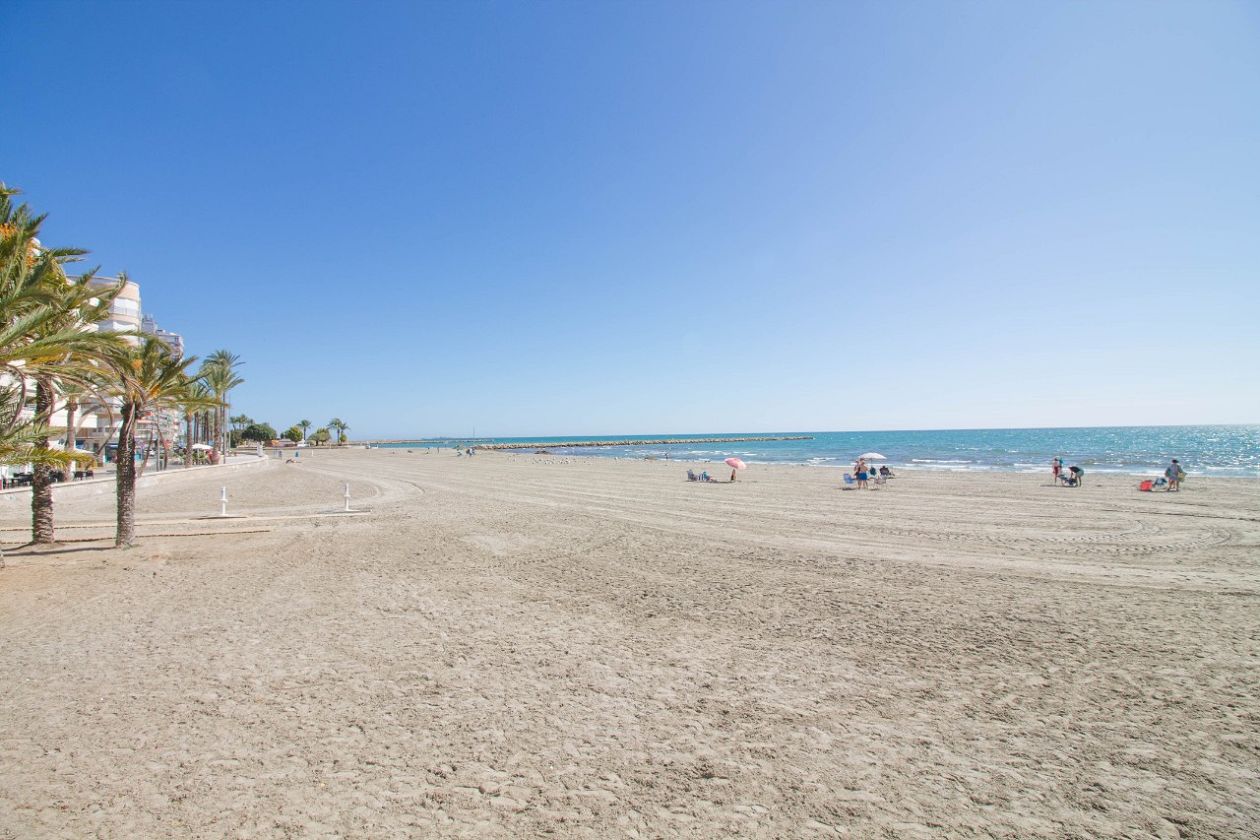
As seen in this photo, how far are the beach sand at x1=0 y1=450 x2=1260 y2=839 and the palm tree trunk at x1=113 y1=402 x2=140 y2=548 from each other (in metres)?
0.76

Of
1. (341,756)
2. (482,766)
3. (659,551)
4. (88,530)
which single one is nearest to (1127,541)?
(659,551)

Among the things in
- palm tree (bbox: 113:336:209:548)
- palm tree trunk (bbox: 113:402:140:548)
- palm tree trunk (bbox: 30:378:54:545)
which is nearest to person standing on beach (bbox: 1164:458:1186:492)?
palm tree (bbox: 113:336:209:548)

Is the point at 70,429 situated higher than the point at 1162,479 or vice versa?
the point at 70,429

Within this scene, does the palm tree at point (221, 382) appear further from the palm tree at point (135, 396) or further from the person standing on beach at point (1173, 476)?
the person standing on beach at point (1173, 476)

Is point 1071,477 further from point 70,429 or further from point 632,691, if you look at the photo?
point 70,429

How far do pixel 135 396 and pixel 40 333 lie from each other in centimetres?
229

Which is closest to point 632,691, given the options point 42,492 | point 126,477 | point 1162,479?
point 126,477

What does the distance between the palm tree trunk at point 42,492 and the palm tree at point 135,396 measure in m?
1.20

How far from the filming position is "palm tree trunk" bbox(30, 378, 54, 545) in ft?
38.8

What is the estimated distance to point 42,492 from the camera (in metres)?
12.6

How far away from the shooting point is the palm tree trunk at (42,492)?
11828 millimetres

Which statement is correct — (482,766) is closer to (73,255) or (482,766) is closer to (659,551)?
(659,551)

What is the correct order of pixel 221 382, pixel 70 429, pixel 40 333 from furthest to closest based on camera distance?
pixel 221 382 → pixel 40 333 → pixel 70 429

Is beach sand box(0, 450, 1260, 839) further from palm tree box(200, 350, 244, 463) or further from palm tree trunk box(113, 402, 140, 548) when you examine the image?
palm tree box(200, 350, 244, 463)
